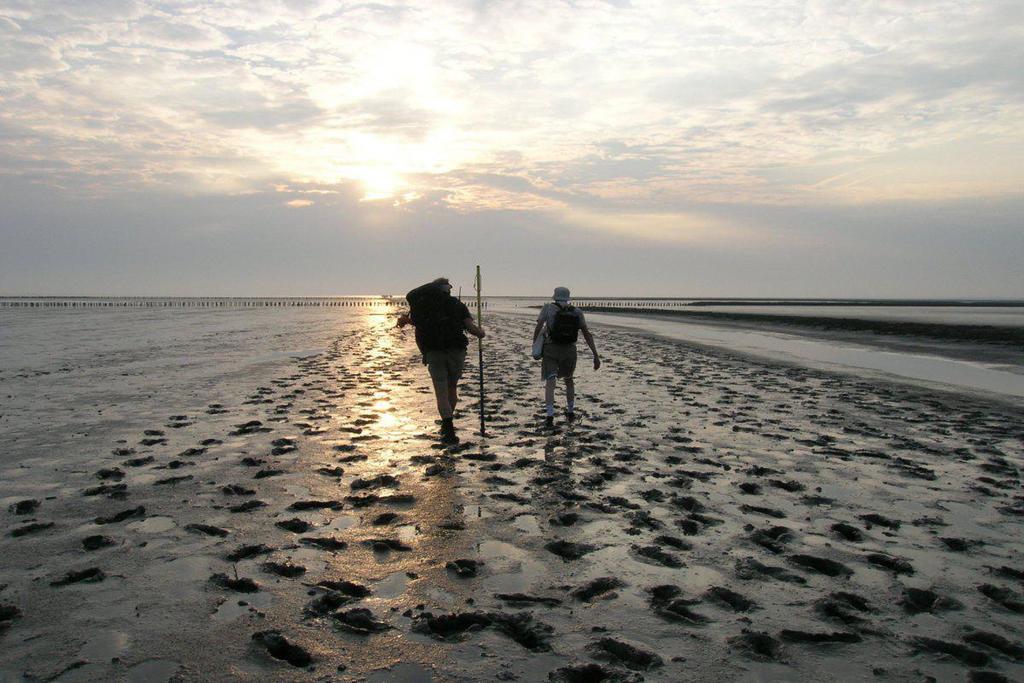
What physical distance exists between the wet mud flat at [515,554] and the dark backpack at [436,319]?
1819 mm

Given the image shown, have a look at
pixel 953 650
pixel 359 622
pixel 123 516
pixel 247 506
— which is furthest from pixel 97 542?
pixel 953 650

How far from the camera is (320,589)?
559 cm

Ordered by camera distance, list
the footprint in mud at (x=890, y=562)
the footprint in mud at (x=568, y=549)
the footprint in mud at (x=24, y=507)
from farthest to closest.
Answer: the footprint in mud at (x=24, y=507) → the footprint in mud at (x=568, y=549) → the footprint in mud at (x=890, y=562)

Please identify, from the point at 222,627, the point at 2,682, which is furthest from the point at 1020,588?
the point at 2,682

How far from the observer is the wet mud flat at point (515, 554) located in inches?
180

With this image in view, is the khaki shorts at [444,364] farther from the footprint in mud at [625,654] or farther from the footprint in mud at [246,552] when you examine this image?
the footprint in mud at [625,654]

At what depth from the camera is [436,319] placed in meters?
12.0

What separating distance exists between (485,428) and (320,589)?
7465 mm

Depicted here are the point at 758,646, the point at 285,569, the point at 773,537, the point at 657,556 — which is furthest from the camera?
the point at 773,537

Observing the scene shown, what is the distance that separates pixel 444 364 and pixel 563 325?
116 inches

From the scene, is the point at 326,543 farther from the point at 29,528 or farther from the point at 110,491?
the point at 110,491

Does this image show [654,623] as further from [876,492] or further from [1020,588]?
[876,492]

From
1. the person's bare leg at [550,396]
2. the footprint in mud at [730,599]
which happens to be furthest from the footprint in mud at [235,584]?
the person's bare leg at [550,396]

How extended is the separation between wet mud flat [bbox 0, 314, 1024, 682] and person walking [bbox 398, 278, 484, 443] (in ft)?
3.21
